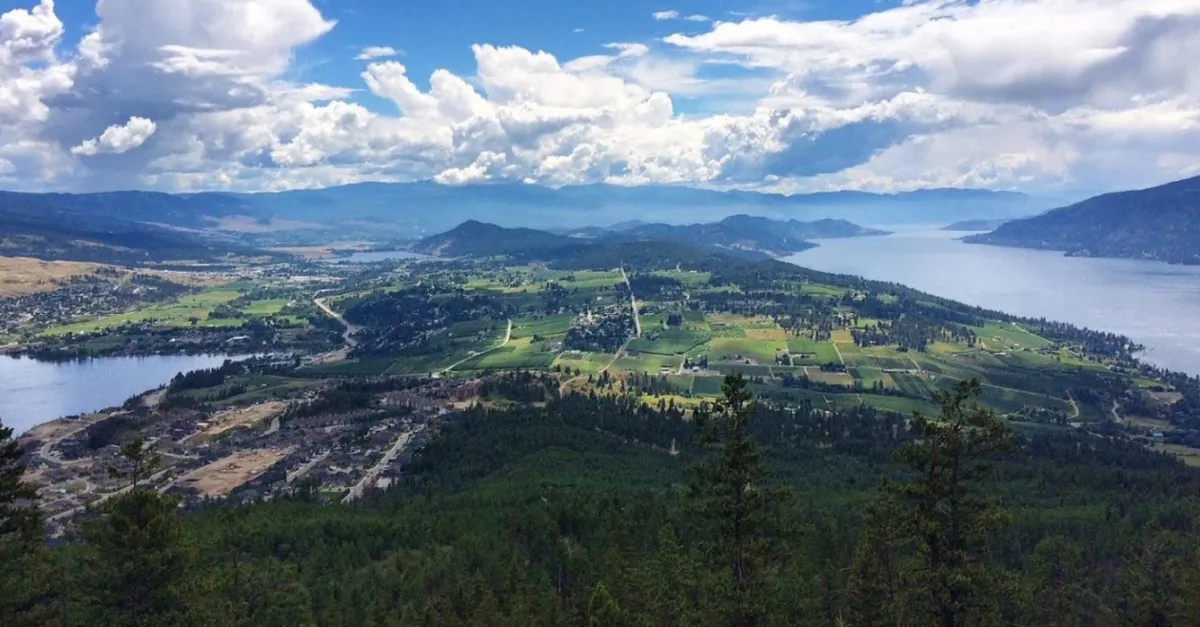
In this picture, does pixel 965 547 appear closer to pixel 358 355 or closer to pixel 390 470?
pixel 390 470

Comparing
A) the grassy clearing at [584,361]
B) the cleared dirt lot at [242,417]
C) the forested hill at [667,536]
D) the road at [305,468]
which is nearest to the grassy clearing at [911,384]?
the forested hill at [667,536]

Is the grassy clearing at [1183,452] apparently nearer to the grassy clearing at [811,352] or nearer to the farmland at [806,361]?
the farmland at [806,361]

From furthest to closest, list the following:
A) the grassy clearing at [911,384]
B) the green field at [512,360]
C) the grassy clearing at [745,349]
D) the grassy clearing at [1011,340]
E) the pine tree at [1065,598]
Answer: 1. the grassy clearing at [1011,340]
2. the grassy clearing at [745,349]
3. the green field at [512,360]
4. the grassy clearing at [911,384]
5. the pine tree at [1065,598]

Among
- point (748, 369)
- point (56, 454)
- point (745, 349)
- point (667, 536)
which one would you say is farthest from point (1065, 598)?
point (745, 349)

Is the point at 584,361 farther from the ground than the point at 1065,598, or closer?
closer

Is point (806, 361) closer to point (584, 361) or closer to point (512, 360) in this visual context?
point (584, 361)

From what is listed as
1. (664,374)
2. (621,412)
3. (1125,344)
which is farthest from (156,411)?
(1125,344)
